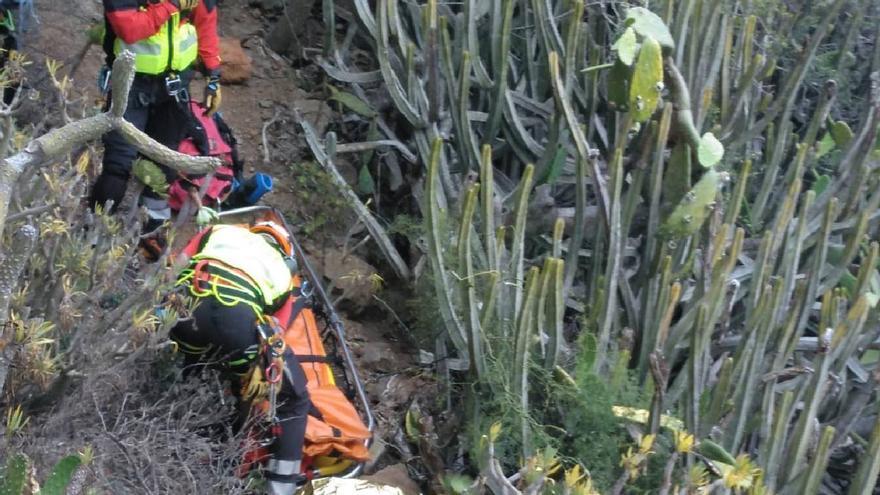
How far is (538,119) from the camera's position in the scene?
525 centimetres

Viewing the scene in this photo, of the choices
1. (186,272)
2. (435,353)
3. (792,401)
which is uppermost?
(186,272)

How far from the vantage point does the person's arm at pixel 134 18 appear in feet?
13.6

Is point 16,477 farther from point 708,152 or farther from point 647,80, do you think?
point 708,152

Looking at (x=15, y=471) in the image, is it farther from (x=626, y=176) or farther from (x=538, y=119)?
(x=538, y=119)

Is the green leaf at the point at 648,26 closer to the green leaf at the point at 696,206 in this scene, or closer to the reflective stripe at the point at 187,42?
the green leaf at the point at 696,206

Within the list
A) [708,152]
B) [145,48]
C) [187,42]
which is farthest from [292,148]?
[708,152]

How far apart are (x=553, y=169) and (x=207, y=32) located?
168 centimetres

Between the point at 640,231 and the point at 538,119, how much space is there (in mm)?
986

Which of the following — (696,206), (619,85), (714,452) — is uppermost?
(619,85)

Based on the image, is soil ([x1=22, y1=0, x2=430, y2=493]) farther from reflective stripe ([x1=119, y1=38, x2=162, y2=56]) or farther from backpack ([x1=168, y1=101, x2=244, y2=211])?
backpack ([x1=168, y1=101, x2=244, y2=211])

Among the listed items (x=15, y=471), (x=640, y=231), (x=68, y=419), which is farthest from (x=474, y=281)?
(x=15, y=471)

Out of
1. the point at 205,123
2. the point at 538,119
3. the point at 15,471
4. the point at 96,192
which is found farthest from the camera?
the point at 538,119

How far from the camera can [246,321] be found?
3.34 metres

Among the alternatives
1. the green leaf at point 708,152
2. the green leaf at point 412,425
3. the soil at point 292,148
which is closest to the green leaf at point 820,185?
the green leaf at point 708,152
